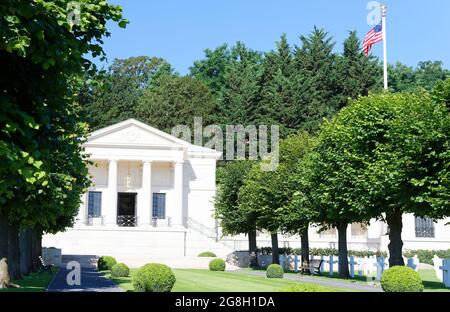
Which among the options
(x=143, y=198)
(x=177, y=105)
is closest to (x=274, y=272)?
(x=143, y=198)

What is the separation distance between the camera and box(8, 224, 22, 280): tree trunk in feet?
81.2

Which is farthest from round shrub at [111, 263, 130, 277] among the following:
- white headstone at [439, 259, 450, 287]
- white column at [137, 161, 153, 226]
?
white column at [137, 161, 153, 226]

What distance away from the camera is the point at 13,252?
25.5 metres

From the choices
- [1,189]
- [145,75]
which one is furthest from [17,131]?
[145,75]

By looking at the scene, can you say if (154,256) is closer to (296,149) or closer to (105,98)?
(296,149)

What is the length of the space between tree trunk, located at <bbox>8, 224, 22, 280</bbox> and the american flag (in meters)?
25.7

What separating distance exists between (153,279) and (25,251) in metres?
15.0

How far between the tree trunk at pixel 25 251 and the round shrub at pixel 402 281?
61.7ft

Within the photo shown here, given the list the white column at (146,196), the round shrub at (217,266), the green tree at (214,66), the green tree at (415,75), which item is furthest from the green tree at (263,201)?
the green tree at (214,66)

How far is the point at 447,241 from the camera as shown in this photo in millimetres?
60781

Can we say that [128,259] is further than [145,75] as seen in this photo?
No

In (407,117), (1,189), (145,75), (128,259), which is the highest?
(145,75)

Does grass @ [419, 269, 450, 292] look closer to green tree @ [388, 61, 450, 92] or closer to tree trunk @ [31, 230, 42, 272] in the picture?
tree trunk @ [31, 230, 42, 272]

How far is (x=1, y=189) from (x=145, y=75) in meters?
85.8
